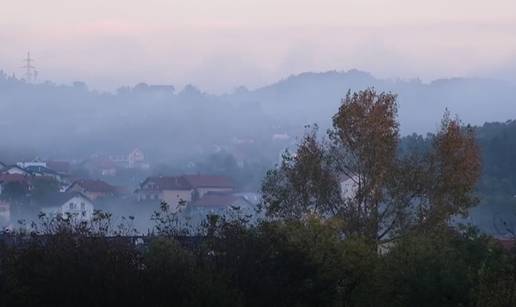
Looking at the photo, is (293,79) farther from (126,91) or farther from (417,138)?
(417,138)

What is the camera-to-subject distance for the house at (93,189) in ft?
161

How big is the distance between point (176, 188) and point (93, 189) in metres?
3.73

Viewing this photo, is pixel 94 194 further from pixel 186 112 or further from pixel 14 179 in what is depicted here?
pixel 186 112

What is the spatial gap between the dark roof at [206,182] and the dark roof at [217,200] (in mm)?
1961

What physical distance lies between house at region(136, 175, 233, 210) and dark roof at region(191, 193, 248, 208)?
722mm

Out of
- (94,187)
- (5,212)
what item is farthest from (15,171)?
(5,212)

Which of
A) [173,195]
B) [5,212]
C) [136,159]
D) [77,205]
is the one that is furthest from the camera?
[136,159]

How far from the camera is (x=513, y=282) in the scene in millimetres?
12656

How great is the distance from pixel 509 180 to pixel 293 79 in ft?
315

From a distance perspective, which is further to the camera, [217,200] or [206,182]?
[206,182]

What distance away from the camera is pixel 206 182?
52469 mm

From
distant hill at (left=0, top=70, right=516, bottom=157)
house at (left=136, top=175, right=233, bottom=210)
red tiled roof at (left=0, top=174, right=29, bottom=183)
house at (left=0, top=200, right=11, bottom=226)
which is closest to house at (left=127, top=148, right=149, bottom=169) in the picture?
distant hill at (left=0, top=70, right=516, bottom=157)

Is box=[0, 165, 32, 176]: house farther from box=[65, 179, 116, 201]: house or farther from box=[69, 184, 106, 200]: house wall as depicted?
box=[69, 184, 106, 200]: house wall

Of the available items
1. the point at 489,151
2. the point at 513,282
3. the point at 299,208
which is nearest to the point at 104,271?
the point at 513,282
